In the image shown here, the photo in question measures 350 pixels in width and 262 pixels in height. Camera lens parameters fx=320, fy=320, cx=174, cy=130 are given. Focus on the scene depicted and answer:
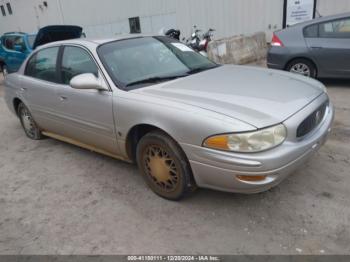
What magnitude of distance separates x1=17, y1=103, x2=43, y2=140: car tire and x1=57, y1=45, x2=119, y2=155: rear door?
41.7 inches

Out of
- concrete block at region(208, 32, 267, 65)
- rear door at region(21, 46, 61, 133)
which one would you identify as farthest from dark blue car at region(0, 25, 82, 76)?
concrete block at region(208, 32, 267, 65)

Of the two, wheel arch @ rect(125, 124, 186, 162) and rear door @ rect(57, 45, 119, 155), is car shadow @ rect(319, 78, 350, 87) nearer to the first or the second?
wheel arch @ rect(125, 124, 186, 162)

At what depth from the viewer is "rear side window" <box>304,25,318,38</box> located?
20.9 ft

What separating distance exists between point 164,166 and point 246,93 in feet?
3.31

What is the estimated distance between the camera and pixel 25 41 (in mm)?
9625

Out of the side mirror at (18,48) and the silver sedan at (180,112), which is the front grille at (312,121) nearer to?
the silver sedan at (180,112)

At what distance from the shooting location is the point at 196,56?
4.07m

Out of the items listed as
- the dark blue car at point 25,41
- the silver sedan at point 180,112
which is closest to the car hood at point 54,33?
the dark blue car at point 25,41

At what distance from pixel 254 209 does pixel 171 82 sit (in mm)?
1469

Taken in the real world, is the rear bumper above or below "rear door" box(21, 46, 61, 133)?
below

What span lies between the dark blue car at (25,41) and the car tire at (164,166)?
19.6 feet

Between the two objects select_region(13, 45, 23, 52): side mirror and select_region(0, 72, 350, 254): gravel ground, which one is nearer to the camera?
select_region(0, 72, 350, 254): gravel ground

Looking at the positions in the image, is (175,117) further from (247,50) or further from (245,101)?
(247,50)

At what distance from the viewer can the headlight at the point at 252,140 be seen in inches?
95.5
